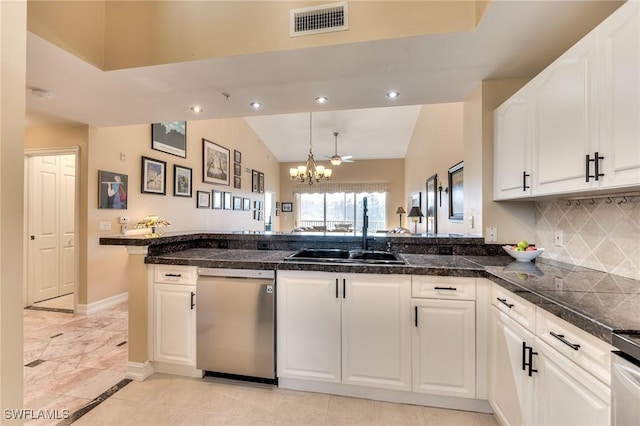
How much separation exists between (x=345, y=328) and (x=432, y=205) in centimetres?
368

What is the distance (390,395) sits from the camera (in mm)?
1834

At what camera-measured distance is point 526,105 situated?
67.9 inches

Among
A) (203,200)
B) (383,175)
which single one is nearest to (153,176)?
(203,200)

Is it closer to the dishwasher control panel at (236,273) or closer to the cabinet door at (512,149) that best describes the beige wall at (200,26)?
the cabinet door at (512,149)

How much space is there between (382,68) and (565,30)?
3.48ft

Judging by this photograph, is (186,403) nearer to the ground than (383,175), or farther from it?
nearer to the ground

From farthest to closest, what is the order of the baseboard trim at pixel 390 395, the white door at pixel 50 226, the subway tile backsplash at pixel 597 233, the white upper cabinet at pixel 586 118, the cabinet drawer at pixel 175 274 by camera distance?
the white door at pixel 50 226, the cabinet drawer at pixel 175 274, the baseboard trim at pixel 390 395, the subway tile backsplash at pixel 597 233, the white upper cabinet at pixel 586 118

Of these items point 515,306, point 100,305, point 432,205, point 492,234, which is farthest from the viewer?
point 432,205

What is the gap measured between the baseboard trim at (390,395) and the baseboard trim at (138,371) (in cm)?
105

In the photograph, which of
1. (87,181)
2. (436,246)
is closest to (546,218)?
(436,246)

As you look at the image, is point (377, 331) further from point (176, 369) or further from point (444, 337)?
point (176, 369)

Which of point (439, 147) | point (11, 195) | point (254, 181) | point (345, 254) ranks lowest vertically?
point (345, 254)

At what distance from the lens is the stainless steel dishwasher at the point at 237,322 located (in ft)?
6.27

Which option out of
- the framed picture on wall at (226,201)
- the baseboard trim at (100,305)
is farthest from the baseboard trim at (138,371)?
the framed picture on wall at (226,201)
